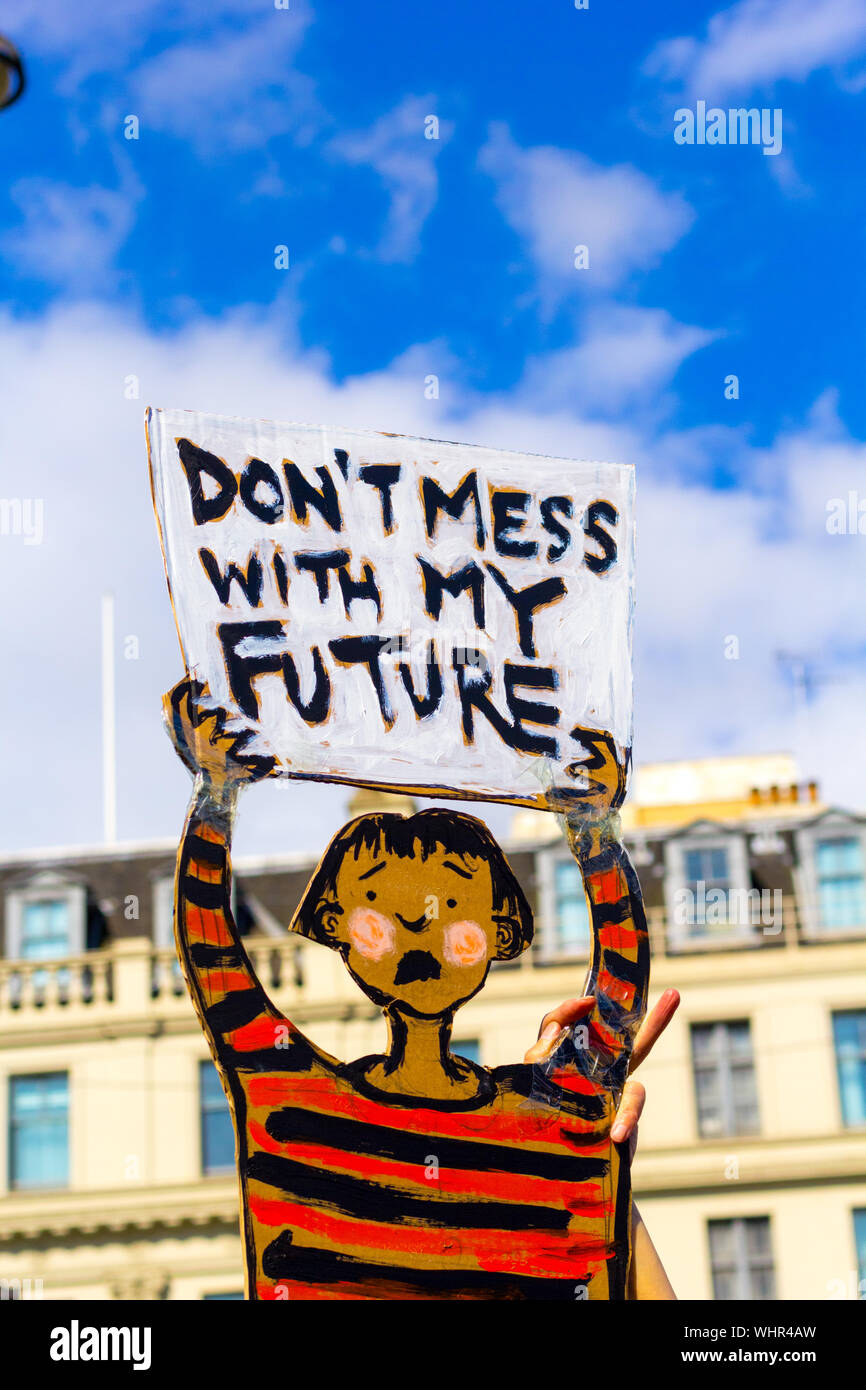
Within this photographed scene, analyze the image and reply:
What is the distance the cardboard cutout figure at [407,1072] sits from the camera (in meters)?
10.9

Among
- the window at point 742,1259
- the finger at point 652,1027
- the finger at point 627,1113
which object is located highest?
the finger at point 652,1027

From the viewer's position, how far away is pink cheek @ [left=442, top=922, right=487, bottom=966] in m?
11.5

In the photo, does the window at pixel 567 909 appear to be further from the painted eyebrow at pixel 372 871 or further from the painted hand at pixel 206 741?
the painted hand at pixel 206 741

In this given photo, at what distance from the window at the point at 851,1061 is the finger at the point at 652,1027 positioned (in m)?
14.4

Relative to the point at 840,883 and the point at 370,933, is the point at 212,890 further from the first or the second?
the point at 840,883

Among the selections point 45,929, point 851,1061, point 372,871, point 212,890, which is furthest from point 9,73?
point 45,929

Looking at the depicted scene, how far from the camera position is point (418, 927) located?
11516mm

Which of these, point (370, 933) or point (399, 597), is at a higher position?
point (399, 597)

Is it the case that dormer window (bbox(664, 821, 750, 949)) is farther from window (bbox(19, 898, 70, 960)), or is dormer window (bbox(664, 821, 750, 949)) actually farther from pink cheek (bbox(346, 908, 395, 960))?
pink cheek (bbox(346, 908, 395, 960))

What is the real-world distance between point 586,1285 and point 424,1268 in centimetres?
99

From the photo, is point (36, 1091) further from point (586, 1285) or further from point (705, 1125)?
point (586, 1285)

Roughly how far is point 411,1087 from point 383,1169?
49cm

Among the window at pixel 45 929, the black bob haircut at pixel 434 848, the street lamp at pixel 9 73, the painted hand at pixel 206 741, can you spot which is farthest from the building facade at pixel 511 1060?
the street lamp at pixel 9 73

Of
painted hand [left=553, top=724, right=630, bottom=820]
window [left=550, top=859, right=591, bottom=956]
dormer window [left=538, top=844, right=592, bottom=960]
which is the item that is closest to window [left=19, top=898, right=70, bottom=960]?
dormer window [left=538, top=844, right=592, bottom=960]
